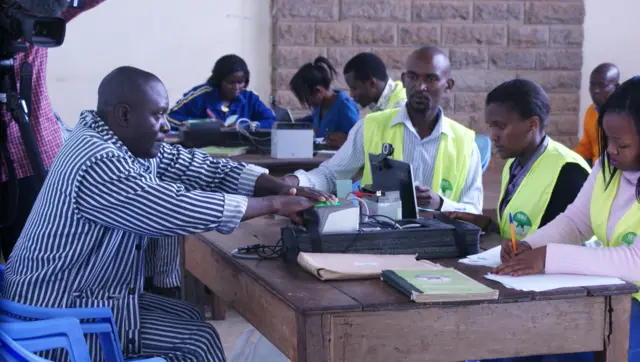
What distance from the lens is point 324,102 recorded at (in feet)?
18.5

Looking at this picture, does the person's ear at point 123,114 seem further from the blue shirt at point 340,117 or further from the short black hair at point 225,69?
the short black hair at point 225,69

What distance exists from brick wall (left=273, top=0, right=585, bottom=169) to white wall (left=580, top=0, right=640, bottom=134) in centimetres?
10

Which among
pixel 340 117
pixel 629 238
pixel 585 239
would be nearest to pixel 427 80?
pixel 585 239

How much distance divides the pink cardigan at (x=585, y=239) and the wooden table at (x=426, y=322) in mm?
87

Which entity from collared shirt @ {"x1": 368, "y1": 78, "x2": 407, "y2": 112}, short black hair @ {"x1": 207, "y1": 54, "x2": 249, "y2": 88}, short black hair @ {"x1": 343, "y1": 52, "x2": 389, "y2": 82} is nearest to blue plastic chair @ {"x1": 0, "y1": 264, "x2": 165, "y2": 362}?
collared shirt @ {"x1": 368, "y1": 78, "x2": 407, "y2": 112}

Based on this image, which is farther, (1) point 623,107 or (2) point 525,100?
(2) point 525,100

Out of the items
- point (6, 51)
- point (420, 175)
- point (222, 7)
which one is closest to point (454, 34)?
point (222, 7)

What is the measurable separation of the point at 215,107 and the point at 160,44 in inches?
32.5

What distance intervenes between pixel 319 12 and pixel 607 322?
478cm

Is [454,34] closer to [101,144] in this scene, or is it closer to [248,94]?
[248,94]

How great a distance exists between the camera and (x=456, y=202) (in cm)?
311

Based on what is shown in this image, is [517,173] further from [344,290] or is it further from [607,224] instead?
[344,290]

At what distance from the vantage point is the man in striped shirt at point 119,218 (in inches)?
81.3

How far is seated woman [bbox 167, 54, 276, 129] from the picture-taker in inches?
229
